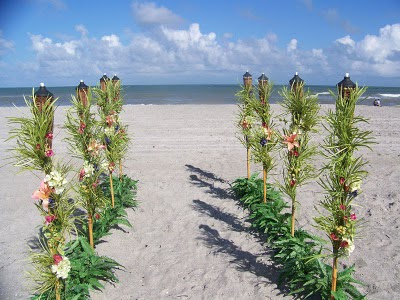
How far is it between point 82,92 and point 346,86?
4.07 m

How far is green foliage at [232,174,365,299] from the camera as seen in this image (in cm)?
409

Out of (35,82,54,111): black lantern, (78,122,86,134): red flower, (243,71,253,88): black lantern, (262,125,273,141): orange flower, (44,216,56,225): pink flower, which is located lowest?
(44,216,56,225): pink flower

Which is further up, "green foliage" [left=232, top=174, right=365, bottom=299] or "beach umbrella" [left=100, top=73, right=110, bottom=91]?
"beach umbrella" [left=100, top=73, right=110, bottom=91]

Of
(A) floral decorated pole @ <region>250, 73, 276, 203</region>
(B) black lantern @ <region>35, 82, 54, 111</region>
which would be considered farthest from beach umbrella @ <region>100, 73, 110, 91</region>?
(B) black lantern @ <region>35, 82, 54, 111</region>

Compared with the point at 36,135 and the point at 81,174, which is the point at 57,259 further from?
the point at 81,174

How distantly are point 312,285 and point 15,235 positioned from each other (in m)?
4.87

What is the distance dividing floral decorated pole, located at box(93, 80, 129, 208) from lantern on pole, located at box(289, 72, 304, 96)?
136 inches

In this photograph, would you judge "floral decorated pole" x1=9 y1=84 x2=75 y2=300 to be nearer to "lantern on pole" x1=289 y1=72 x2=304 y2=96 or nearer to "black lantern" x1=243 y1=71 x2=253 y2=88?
"lantern on pole" x1=289 y1=72 x2=304 y2=96

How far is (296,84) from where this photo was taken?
5199 mm

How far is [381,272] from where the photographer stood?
468 centimetres

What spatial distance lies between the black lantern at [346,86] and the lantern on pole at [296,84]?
3.66ft

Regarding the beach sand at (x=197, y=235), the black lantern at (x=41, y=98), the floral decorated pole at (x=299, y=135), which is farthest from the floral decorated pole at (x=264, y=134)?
the black lantern at (x=41, y=98)

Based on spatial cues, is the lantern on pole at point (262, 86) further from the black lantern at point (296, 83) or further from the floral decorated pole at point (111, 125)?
the floral decorated pole at point (111, 125)

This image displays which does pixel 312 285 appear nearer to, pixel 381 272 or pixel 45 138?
pixel 381 272
